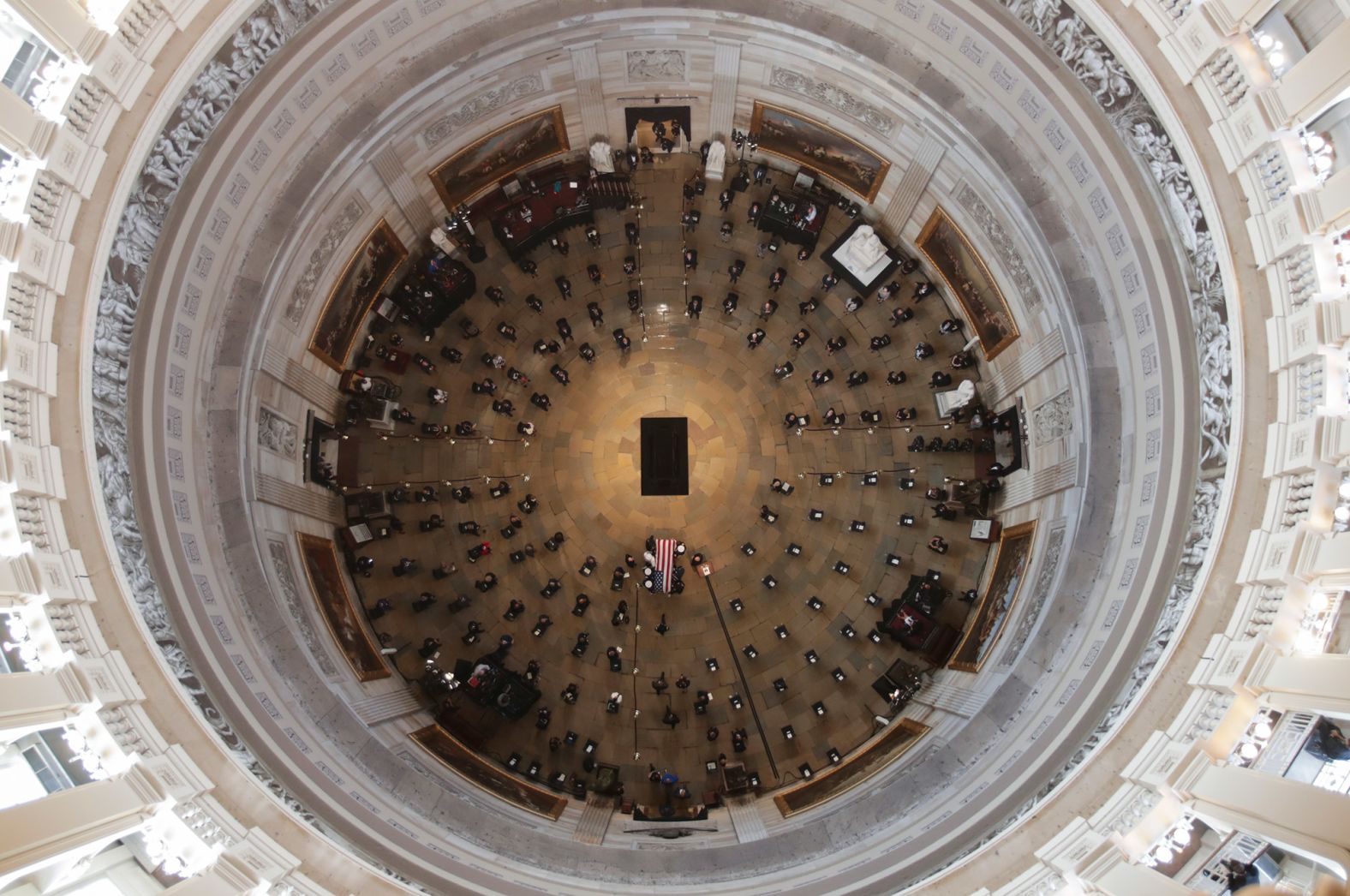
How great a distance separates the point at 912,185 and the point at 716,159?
555cm

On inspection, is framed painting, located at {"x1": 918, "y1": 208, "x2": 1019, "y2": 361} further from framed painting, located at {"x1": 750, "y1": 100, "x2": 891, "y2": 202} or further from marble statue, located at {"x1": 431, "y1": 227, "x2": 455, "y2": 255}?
marble statue, located at {"x1": 431, "y1": 227, "x2": 455, "y2": 255}

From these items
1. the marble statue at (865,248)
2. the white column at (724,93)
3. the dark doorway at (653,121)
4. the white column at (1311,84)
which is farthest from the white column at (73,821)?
the white column at (1311,84)

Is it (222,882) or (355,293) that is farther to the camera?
(355,293)

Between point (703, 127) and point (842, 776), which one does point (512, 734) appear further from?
point (703, 127)

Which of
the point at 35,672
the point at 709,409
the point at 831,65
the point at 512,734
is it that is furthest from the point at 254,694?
the point at 831,65

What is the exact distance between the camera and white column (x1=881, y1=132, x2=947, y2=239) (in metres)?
18.9

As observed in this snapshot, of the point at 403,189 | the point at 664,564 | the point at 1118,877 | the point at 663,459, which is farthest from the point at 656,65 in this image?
the point at 1118,877

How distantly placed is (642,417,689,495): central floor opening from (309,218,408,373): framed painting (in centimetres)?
845

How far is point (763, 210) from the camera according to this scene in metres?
22.3

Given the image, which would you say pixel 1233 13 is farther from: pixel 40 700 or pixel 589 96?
pixel 40 700

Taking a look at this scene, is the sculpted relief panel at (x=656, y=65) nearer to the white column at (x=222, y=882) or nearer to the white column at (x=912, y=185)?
the white column at (x=912, y=185)

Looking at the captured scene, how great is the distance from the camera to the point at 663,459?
2284 cm

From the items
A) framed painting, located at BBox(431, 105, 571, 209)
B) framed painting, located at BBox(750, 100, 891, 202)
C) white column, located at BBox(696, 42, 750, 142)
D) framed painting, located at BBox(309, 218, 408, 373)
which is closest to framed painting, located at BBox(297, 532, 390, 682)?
framed painting, located at BBox(309, 218, 408, 373)

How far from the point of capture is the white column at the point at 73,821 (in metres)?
10.5
